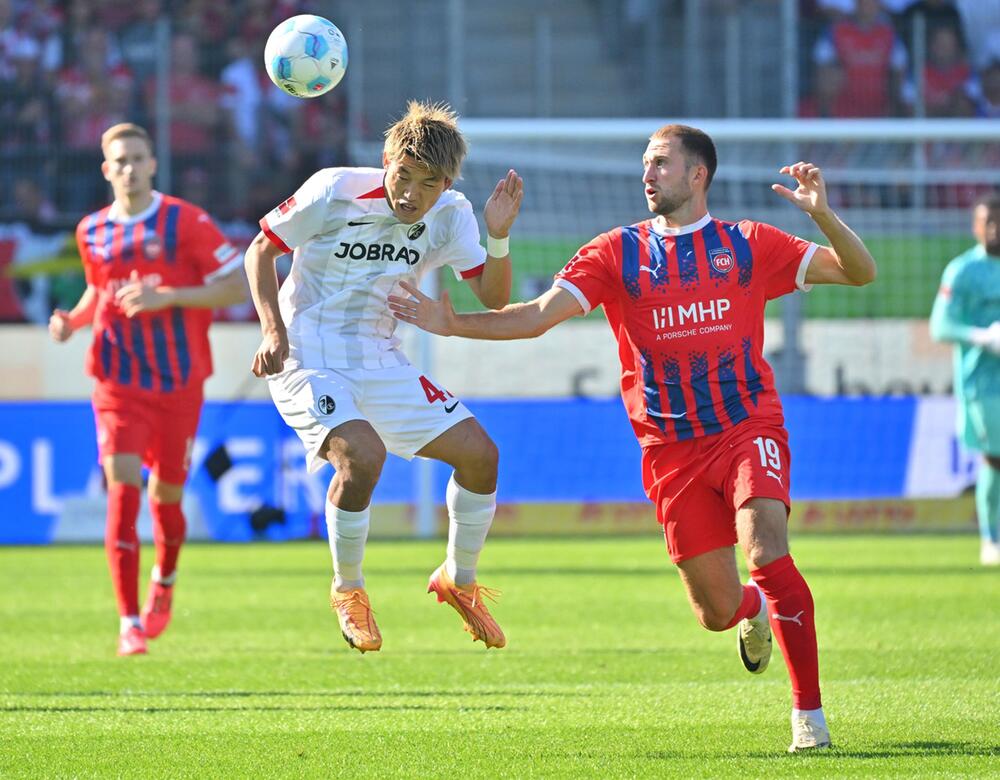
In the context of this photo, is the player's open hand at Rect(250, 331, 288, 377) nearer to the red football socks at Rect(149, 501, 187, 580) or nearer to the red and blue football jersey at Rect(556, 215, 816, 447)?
the red and blue football jersey at Rect(556, 215, 816, 447)

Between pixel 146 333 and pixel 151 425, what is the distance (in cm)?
46

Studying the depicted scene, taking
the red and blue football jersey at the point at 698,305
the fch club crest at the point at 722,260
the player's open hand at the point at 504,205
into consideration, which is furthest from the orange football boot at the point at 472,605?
the fch club crest at the point at 722,260

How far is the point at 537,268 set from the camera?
15086mm

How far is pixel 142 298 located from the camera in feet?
26.4

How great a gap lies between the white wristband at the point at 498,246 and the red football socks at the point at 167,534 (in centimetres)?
286

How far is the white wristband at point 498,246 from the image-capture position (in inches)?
240

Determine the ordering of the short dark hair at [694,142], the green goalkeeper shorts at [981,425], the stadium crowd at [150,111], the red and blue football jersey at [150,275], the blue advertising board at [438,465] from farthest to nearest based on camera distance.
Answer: the stadium crowd at [150,111] → the blue advertising board at [438,465] → the green goalkeeper shorts at [981,425] → the red and blue football jersey at [150,275] → the short dark hair at [694,142]

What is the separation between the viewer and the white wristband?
6.09m

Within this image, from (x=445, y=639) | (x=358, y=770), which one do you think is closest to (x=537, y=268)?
(x=445, y=639)

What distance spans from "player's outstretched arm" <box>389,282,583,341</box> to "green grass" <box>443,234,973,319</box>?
9305 mm

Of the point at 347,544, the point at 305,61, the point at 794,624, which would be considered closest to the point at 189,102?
the point at 305,61

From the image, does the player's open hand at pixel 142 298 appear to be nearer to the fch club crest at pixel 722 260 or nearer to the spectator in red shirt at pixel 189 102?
the fch club crest at pixel 722 260

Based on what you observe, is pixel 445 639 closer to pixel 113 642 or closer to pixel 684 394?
pixel 113 642

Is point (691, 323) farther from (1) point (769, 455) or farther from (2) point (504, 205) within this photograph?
(2) point (504, 205)
